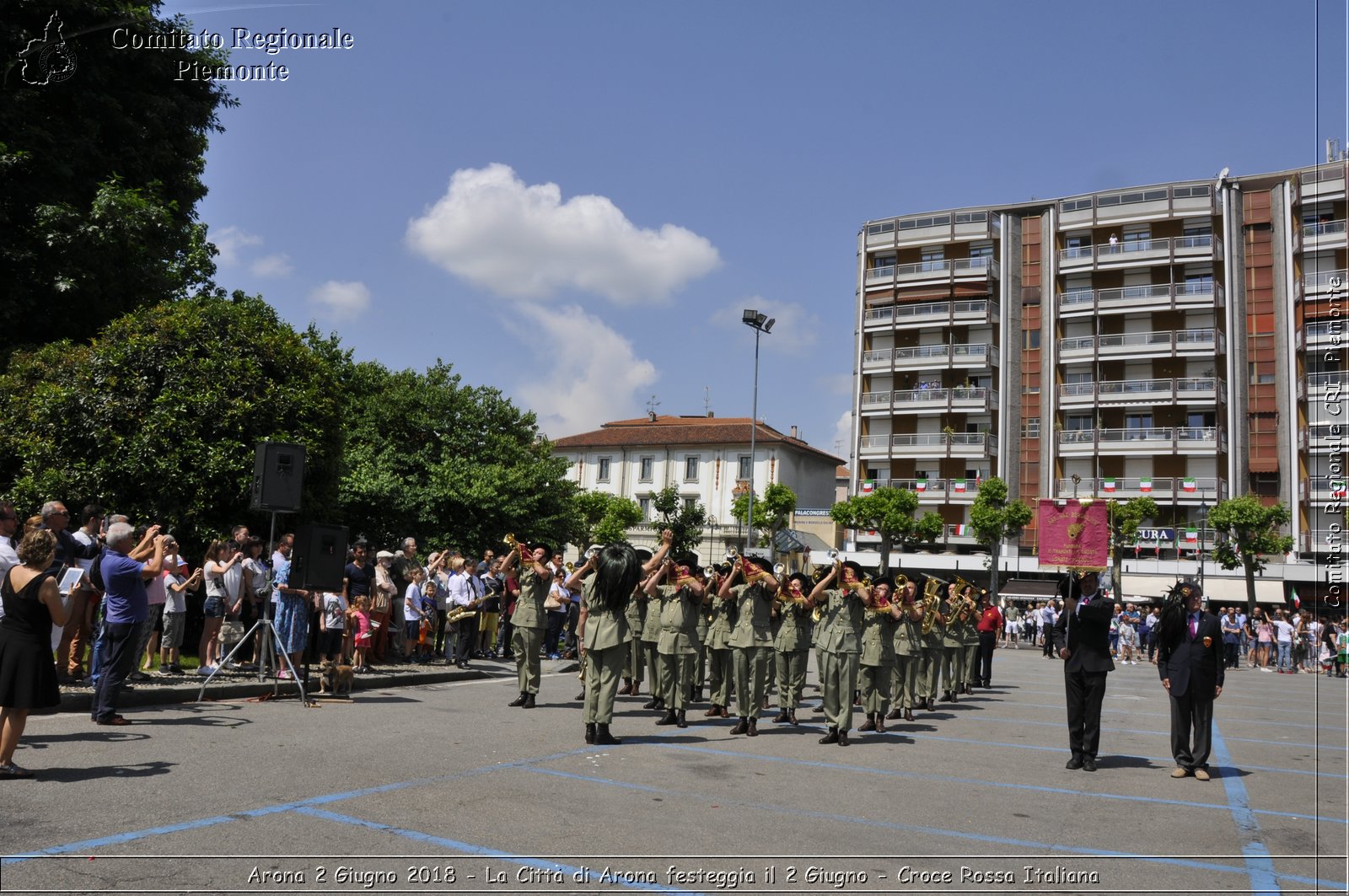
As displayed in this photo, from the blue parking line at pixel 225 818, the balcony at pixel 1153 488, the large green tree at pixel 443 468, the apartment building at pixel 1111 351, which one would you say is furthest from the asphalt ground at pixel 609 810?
the apartment building at pixel 1111 351

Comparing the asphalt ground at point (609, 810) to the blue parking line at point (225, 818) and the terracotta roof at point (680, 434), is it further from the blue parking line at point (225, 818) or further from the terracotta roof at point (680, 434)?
the terracotta roof at point (680, 434)

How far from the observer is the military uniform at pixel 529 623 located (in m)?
12.3

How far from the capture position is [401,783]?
7457mm

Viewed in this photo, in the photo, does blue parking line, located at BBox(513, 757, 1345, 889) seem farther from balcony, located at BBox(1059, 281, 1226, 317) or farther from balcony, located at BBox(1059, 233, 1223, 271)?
balcony, located at BBox(1059, 233, 1223, 271)

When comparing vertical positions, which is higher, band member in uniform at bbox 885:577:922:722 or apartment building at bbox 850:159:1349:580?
apartment building at bbox 850:159:1349:580

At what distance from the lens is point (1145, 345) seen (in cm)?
5631

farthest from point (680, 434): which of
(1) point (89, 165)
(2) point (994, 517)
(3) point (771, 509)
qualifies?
(1) point (89, 165)

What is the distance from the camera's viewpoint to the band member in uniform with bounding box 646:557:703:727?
11.7 m

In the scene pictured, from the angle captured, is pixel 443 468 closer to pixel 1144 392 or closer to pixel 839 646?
pixel 839 646

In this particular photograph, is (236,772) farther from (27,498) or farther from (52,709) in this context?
(27,498)

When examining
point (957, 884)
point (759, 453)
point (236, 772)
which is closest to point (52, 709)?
point (236, 772)

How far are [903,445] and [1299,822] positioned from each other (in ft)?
181

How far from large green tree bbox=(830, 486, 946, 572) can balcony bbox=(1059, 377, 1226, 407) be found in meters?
10.8

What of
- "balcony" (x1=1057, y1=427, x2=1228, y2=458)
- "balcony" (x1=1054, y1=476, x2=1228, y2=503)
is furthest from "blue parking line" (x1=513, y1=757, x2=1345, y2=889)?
"balcony" (x1=1057, y1=427, x2=1228, y2=458)
